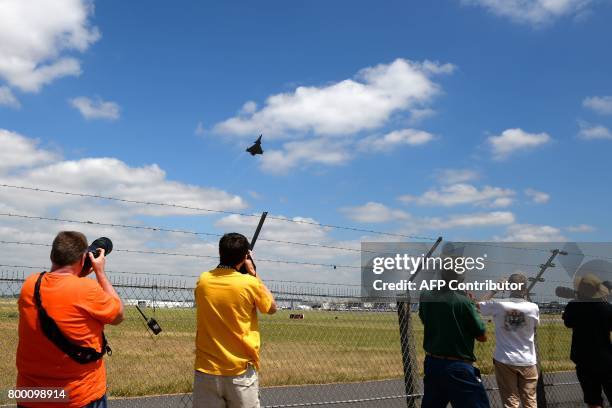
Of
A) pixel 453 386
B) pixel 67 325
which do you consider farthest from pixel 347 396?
pixel 67 325

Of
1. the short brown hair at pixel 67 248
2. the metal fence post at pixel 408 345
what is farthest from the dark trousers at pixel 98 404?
the metal fence post at pixel 408 345

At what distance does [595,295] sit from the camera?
18.7 feet

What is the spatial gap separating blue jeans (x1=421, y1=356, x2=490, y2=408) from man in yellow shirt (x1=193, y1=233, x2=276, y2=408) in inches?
64.1

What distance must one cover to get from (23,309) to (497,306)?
407 centimetres

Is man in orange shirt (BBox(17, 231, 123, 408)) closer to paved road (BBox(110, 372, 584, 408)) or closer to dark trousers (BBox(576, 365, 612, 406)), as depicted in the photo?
paved road (BBox(110, 372, 584, 408))

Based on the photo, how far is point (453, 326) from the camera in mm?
4762

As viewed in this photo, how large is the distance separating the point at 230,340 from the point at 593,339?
12.0 feet

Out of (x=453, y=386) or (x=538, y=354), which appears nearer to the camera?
(x=453, y=386)

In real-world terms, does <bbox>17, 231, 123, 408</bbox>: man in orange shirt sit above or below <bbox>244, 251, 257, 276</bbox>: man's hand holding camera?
below

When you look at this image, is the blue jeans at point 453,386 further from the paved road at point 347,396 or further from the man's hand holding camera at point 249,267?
the paved road at point 347,396

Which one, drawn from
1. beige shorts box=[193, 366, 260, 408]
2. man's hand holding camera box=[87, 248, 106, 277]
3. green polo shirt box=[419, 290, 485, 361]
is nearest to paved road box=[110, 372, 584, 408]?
green polo shirt box=[419, 290, 485, 361]

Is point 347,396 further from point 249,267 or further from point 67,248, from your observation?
point 67,248

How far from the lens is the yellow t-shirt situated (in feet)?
12.1

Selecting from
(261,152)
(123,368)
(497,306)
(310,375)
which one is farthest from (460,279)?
(123,368)
